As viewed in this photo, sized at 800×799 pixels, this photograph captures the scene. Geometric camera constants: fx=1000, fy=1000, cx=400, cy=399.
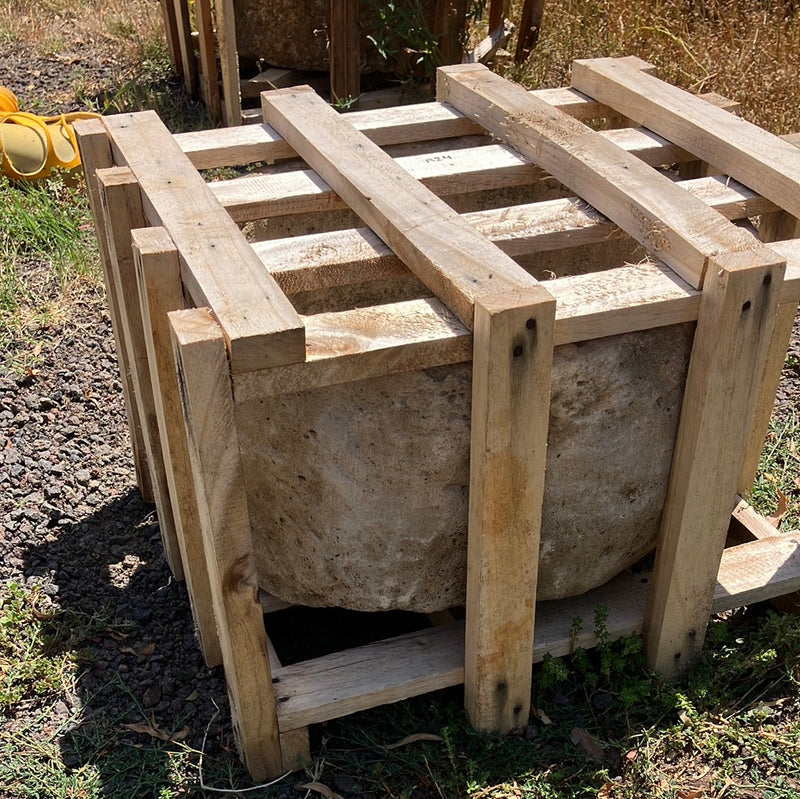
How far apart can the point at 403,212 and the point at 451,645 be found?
95cm

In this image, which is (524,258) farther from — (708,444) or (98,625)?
(98,625)

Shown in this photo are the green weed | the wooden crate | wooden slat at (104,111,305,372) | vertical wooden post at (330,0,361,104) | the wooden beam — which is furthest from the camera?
the wooden beam

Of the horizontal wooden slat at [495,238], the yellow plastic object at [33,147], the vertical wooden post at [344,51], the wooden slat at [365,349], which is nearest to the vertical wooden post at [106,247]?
the horizontal wooden slat at [495,238]

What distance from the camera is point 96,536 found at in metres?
2.96

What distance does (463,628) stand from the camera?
7.45 feet

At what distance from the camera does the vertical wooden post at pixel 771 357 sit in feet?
7.88

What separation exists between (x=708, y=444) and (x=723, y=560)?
24.0 inches

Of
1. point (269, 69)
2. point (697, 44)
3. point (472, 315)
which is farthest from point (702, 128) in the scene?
point (269, 69)

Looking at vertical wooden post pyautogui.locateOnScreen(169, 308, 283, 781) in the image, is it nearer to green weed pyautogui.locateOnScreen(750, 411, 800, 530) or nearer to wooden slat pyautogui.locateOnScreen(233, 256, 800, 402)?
wooden slat pyautogui.locateOnScreen(233, 256, 800, 402)

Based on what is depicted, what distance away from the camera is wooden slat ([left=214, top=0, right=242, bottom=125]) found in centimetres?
491

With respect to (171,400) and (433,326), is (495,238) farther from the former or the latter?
(171,400)

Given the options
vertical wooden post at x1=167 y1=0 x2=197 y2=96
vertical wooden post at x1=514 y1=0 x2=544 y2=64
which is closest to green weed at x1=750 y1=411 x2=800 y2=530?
vertical wooden post at x1=514 y1=0 x2=544 y2=64

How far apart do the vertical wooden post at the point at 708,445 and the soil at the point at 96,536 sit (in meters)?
1.06

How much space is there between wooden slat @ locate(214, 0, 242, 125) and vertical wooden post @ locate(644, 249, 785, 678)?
373 centimetres
